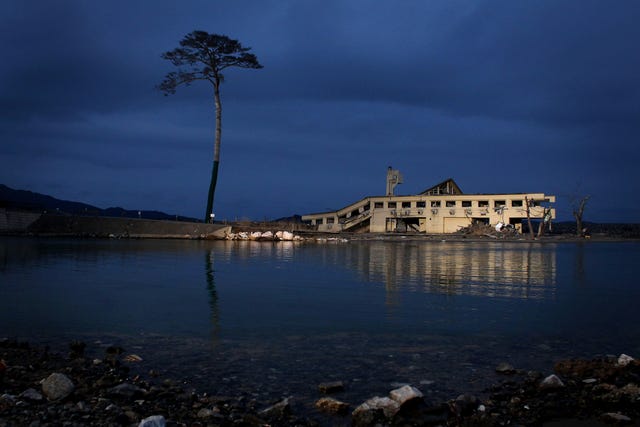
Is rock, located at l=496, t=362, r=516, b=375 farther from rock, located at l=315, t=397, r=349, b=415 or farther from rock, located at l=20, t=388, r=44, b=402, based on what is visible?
rock, located at l=20, t=388, r=44, b=402

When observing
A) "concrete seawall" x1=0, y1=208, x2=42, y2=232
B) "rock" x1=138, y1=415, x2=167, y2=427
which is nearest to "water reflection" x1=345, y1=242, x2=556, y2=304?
"rock" x1=138, y1=415, x2=167, y2=427

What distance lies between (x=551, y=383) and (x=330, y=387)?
2.68 metres

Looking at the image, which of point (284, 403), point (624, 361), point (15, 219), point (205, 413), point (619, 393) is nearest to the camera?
point (205, 413)

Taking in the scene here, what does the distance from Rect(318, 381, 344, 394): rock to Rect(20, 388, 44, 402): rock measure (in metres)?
3.11

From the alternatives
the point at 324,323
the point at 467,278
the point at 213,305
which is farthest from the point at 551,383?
the point at 467,278

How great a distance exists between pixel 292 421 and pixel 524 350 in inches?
183

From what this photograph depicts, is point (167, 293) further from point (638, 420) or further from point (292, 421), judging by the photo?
point (638, 420)

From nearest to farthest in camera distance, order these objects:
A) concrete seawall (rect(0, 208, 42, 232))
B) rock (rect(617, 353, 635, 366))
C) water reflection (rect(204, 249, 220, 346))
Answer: rock (rect(617, 353, 635, 366)) → water reflection (rect(204, 249, 220, 346)) → concrete seawall (rect(0, 208, 42, 232))

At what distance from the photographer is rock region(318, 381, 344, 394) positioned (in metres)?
6.10

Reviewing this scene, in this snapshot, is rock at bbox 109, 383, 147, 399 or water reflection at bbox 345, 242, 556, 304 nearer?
rock at bbox 109, 383, 147, 399

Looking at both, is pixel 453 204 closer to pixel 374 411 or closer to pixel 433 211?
→ pixel 433 211

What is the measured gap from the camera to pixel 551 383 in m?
6.16

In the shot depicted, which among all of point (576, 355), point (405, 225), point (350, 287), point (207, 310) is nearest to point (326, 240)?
point (405, 225)

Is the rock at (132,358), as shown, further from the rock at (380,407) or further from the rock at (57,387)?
the rock at (380,407)
